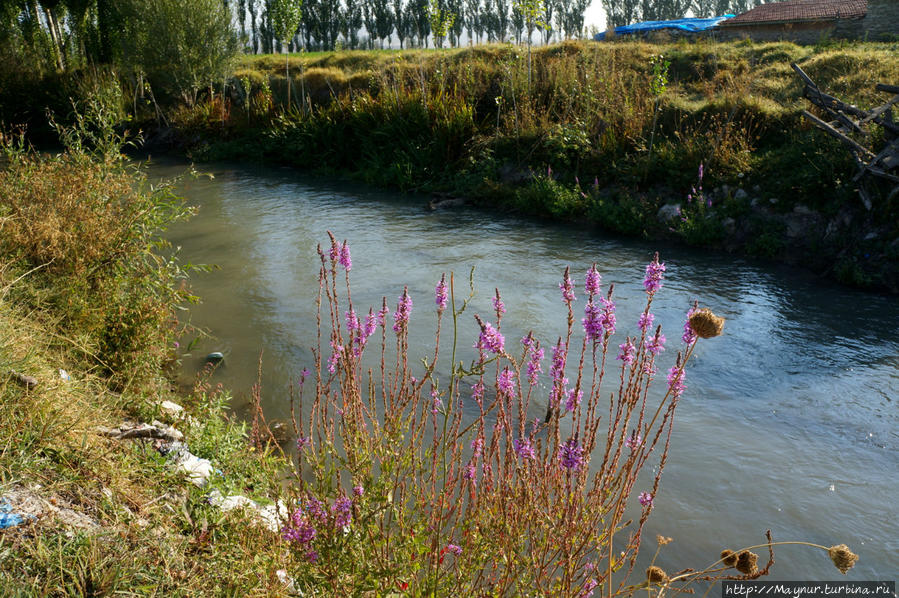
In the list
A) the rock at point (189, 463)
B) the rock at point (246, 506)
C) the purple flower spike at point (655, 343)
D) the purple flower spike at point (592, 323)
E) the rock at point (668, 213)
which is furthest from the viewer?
the rock at point (668, 213)

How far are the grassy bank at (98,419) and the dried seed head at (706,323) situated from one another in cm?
186

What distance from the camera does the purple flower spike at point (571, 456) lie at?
1896 mm

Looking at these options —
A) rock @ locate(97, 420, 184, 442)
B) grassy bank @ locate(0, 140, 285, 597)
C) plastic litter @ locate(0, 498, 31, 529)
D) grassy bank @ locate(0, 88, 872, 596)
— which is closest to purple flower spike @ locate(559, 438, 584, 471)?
grassy bank @ locate(0, 88, 872, 596)

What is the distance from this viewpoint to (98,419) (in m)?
3.49

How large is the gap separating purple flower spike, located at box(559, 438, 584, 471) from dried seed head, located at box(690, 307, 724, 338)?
50 cm

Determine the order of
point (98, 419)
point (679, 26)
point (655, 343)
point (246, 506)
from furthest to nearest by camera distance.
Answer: point (679, 26) → point (98, 419) → point (246, 506) → point (655, 343)

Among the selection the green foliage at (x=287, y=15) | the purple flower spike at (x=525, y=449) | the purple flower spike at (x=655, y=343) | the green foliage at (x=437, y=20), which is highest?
the green foliage at (x=287, y=15)

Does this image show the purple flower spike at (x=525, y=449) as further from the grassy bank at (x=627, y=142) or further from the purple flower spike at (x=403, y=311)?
the grassy bank at (x=627, y=142)

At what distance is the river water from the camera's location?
4090mm

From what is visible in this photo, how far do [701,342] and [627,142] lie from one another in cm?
653

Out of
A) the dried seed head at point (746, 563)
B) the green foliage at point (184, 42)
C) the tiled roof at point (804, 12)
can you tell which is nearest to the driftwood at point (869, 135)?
the dried seed head at point (746, 563)

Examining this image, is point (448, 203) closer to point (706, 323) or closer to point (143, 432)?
point (143, 432)

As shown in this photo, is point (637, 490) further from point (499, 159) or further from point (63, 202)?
point (499, 159)

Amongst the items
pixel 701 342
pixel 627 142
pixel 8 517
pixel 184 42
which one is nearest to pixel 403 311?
pixel 8 517
